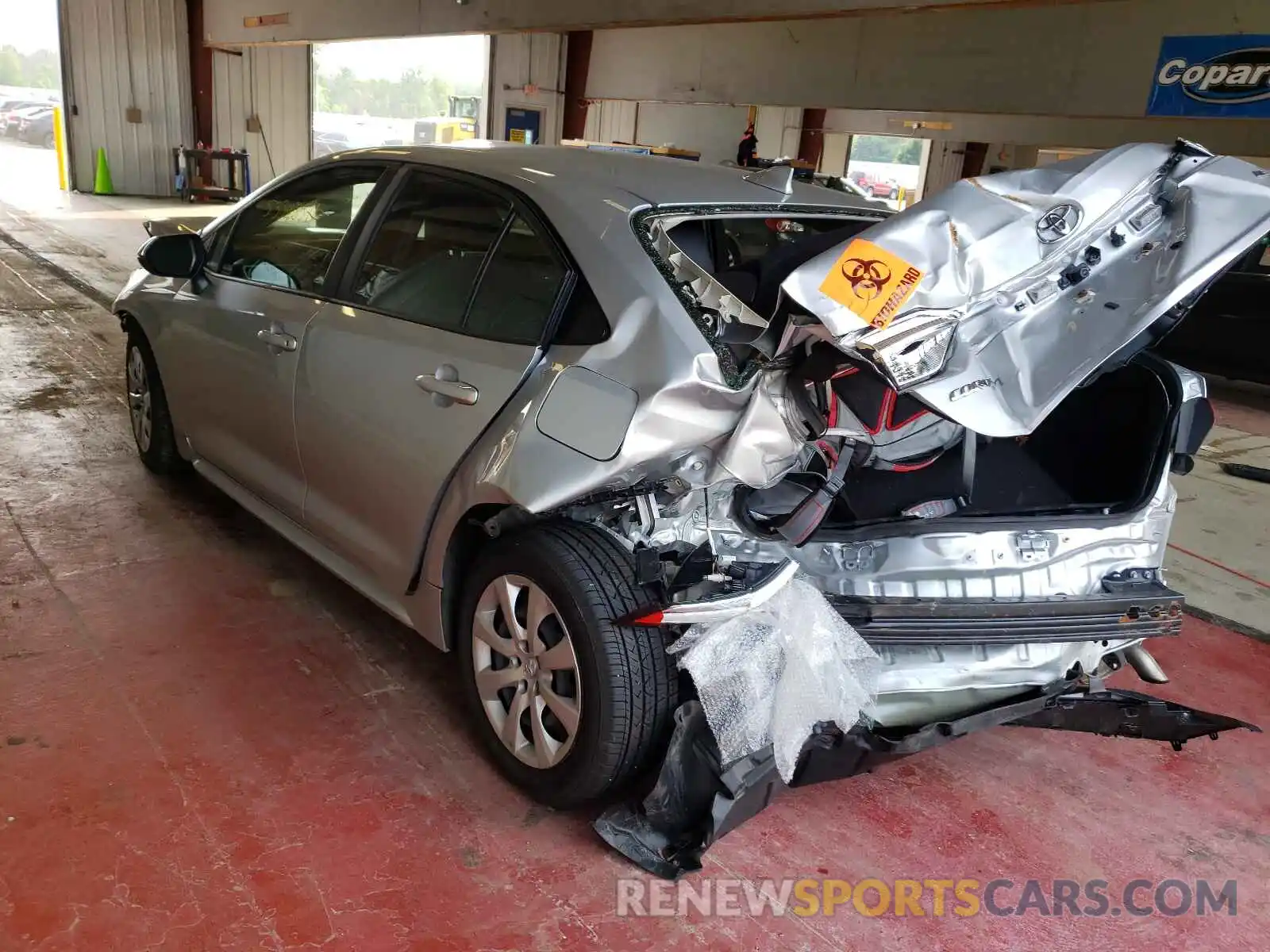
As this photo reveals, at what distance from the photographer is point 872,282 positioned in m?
1.80

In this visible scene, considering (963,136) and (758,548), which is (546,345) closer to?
(758,548)

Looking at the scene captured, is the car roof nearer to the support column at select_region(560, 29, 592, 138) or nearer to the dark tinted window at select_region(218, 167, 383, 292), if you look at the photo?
the dark tinted window at select_region(218, 167, 383, 292)

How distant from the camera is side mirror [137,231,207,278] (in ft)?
10.6

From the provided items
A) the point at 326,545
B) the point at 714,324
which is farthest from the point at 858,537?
the point at 326,545

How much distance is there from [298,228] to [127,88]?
1586 centimetres

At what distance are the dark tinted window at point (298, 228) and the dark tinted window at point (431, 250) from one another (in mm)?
223

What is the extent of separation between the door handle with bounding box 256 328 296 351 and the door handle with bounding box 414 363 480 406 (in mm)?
659

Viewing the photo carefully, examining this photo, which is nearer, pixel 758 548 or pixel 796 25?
pixel 758 548

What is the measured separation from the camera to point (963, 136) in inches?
591

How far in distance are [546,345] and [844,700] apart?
3.27ft

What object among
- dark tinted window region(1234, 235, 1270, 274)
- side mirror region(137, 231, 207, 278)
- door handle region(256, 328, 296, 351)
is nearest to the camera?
door handle region(256, 328, 296, 351)

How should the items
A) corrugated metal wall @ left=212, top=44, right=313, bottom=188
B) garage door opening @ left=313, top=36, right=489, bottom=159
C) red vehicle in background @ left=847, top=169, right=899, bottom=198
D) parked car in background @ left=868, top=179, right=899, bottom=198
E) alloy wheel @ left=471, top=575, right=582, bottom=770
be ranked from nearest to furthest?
alloy wheel @ left=471, top=575, right=582, bottom=770 → corrugated metal wall @ left=212, top=44, right=313, bottom=188 → garage door opening @ left=313, top=36, right=489, bottom=159 → red vehicle in background @ left=847, top=169, right=899, bottom=198 → parked car in background @ left=868, top=179, right=899, bottom=198

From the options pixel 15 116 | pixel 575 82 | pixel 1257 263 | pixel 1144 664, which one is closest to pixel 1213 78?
pixel 1257 263

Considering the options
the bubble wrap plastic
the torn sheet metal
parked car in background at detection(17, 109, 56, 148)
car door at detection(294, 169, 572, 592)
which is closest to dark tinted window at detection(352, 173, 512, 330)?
car door at detection(294, 169, 572, 592)
